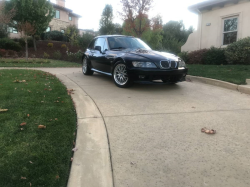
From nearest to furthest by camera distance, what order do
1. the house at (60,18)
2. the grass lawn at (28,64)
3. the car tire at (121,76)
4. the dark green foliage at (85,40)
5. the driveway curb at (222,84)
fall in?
the driveway curb at (222,84) → the car tire at (121,76) → the grass lawn at (28,64) → the dark green foliage at (85,40) → the house at (60,18)

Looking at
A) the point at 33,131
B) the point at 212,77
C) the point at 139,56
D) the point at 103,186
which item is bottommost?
the point at 103,186

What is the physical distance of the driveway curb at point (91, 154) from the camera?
221cm

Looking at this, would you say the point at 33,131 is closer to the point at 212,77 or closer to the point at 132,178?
the point at 132,178

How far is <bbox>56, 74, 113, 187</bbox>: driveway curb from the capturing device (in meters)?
2.21

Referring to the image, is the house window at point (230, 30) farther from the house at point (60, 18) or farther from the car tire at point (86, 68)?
the house at point (60, 18)

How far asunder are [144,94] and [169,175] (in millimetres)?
3506

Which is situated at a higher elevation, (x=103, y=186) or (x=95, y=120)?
(x=95, y=120)

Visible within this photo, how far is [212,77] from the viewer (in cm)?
760

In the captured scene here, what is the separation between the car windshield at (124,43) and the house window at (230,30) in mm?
7445

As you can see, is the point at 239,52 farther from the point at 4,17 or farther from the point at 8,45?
the point at 8,45

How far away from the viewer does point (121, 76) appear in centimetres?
645

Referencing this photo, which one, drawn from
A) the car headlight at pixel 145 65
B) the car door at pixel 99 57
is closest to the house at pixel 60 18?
the car door at pixel 99 57

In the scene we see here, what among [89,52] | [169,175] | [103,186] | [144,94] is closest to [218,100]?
[144,94]

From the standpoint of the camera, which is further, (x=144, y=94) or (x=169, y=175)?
(x=144, y=94)
